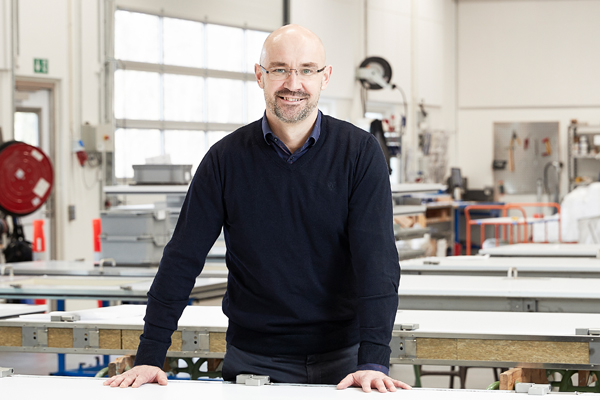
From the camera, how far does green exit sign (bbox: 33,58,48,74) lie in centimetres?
693

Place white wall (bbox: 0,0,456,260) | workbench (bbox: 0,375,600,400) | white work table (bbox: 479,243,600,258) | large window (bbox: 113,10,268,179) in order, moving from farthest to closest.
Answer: large window (bbox: 113,10,268,179)
white wall (bbox: 0,0,456,260)
white work table (bbox: 479,243,600,258)
workbench (bbox: 0,375,600,400)

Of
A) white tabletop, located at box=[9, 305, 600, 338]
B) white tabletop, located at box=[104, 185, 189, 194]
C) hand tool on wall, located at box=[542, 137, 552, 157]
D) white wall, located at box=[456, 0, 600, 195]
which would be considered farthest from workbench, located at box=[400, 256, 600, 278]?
white wall, located at box=[456, 0, 600, 195]

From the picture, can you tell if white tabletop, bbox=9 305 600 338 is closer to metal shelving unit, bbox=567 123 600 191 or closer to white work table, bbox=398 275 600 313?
white work table, bbox=398 275 600 313

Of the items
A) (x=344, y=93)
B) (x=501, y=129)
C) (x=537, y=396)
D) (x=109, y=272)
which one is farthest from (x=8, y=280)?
(x=501, y=129)

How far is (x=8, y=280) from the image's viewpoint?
4336 millimetres

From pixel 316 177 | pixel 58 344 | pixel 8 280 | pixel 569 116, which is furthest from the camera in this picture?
pixel 569 116

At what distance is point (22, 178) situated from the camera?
593 centimetres

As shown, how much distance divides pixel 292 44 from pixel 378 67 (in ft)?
28.2

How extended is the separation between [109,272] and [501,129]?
10059mm

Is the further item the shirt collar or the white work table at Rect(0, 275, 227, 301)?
the white work table at Rect(0, 275, 227, 301)

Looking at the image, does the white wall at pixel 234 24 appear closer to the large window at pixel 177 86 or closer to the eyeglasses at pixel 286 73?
the large window at pixel 177 86

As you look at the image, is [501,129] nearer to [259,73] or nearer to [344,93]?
[344,93]

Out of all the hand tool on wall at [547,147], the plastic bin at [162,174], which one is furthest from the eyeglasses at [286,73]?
the hand tool on wall at [547,147]

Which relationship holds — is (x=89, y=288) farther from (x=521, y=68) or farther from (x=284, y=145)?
(x=521, y=68)
